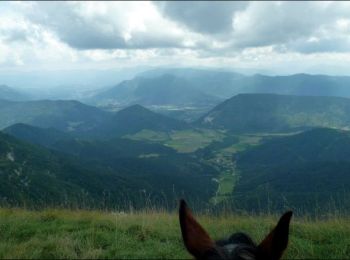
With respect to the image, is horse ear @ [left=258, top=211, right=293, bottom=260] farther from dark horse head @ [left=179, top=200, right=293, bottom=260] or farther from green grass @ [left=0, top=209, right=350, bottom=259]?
green grass @ [left=0, top=209, right=350, bottom=259]

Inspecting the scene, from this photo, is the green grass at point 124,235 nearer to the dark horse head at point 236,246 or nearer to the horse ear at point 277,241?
the dark horse head at point 236,246

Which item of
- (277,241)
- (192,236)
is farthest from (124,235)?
(277,241)

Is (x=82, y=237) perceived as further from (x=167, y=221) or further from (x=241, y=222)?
(x=241, y=222)

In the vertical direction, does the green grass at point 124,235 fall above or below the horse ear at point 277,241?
below

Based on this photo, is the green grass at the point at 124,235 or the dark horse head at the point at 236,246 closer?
the dark horse head at the point at 236,246

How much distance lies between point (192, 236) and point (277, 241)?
0.54 meters

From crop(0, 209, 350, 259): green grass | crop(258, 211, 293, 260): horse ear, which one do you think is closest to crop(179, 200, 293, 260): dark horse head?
crop(258, 211, 293, 260): horse ear

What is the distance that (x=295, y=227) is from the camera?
29.7 feet

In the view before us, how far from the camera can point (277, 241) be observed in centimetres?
214

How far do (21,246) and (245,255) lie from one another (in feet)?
20.2

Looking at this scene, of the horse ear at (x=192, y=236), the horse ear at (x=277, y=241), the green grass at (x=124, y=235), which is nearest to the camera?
the horse ear at (x=277, y=241)

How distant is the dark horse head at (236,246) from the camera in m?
2.12

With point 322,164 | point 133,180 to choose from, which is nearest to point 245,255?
point 133,180

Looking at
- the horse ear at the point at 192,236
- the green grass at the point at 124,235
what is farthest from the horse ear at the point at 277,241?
the green grass at the point at 124,235
